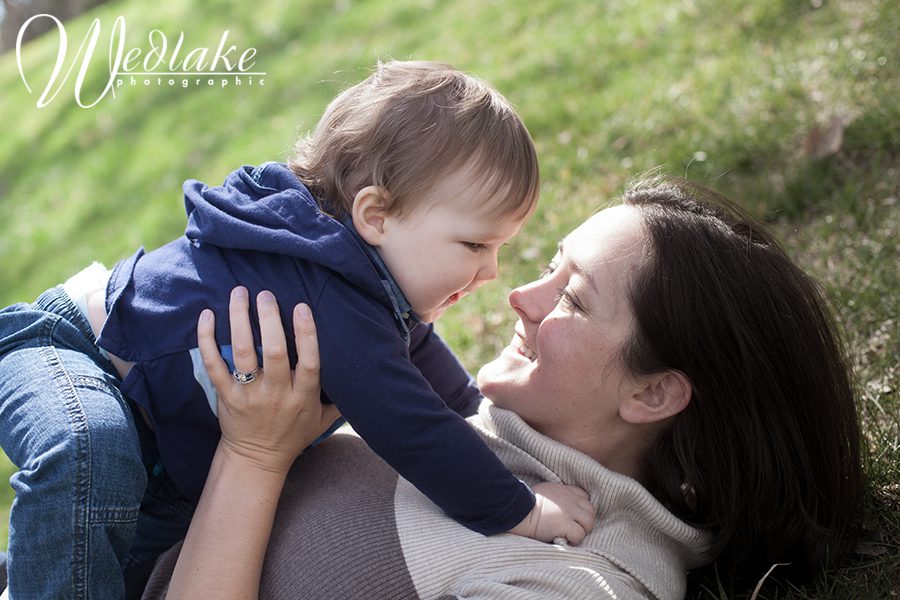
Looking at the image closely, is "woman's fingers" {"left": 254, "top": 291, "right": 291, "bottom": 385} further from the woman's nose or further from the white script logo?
the white script logo

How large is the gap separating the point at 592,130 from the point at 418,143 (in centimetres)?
349

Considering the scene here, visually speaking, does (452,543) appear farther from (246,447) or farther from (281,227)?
(281,227)

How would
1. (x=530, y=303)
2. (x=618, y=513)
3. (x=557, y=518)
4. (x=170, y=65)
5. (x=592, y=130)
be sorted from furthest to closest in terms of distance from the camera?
(x=170, y=65), (x=592, y=130), (x=530, y=303), (x=618, y=513), (x=557, y=518)

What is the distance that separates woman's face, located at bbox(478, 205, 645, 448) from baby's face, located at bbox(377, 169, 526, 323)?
23 cm

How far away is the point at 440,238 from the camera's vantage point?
2.34 metres

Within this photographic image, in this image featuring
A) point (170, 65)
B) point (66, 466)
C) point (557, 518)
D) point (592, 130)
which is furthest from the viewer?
point (170, 65)

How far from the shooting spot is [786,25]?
5.39m

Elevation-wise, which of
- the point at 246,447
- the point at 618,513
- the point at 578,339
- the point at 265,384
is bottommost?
the point at 618,513

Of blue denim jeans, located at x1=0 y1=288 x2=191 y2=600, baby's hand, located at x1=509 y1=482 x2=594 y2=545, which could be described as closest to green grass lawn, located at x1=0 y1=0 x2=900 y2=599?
baby's hand, located at x1=509 y1=482 x2=594 y2=545

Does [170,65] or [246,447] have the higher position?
[246,447]

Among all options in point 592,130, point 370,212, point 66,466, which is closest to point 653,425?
point 370,212

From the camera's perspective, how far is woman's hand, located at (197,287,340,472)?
2197 mm

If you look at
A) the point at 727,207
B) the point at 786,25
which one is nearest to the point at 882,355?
the point at 727,207

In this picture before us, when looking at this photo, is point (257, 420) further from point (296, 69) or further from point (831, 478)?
point (296, 69)
